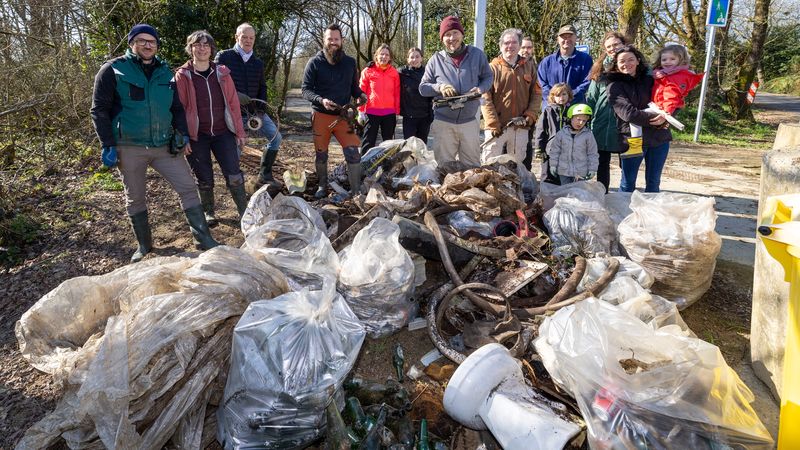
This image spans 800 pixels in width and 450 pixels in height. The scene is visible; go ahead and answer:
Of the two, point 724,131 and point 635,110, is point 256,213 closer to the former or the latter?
point 635,110

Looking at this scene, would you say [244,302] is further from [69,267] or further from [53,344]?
[69,267]

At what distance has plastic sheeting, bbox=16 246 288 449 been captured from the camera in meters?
1.88

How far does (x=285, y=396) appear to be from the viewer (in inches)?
76.1

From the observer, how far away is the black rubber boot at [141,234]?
147 inches

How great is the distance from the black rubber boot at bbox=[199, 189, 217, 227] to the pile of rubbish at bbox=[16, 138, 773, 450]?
1295 mm

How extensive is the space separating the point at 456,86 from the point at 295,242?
242 cm

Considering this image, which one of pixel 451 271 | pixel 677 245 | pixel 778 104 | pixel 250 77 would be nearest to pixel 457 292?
pixel 451 271

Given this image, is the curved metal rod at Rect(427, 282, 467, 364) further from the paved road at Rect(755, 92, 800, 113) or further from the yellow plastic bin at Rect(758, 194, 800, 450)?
the paved road at Rect(755, 92, 800, 113)

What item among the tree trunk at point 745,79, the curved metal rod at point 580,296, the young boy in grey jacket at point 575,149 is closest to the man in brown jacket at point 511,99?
the young boy in grey jacket at point 575,149

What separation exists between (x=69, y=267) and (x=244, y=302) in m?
2.29

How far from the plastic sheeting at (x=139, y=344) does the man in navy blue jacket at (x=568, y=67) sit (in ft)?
13.2

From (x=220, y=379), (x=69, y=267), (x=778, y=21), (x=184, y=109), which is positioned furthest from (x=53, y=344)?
(x=778, y=21)

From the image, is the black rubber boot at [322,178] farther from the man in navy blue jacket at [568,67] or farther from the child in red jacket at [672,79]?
the child in red jacket at [672,79]

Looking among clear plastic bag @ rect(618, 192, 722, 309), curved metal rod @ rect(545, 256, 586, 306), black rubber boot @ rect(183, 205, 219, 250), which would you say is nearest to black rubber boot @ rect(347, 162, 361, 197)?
black rubber boot @ rect(183, 205, 219, 250)
